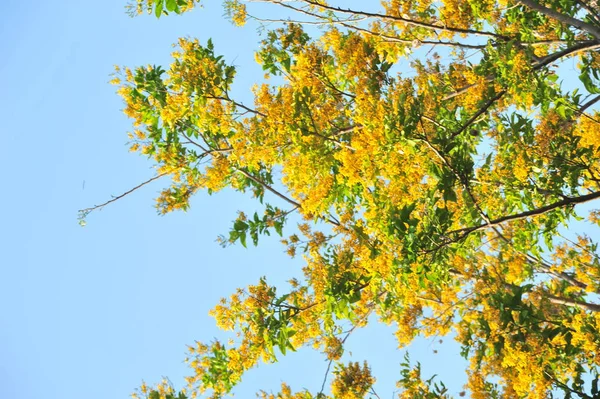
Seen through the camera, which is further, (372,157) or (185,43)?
(185,43)

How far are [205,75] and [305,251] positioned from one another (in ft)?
8.12

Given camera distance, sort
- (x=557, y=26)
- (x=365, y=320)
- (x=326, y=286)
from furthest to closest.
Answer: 1. (x=365, y=320)
2. (x=557, y=26)
3. (x=326, y=286)

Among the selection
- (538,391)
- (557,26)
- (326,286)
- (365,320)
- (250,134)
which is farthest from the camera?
(365,320)

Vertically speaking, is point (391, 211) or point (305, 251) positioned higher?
point (305, 251)

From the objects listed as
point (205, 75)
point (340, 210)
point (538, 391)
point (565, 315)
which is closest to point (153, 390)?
point (340, 210)

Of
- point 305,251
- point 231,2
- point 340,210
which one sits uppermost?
point 231,2

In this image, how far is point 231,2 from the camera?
7070 millimetres

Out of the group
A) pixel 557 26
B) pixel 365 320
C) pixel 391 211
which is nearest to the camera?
pixel 391 211

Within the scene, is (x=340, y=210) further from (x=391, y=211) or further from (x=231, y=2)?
(x=231, y=2)

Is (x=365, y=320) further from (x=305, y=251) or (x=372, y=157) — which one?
(x=372, y=157)

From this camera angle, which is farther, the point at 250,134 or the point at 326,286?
the point at 250,134

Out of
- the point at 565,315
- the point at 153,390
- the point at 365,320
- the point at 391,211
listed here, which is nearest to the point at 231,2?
the point at 391,211

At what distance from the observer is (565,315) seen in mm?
6117

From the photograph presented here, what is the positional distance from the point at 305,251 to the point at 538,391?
3051mm
